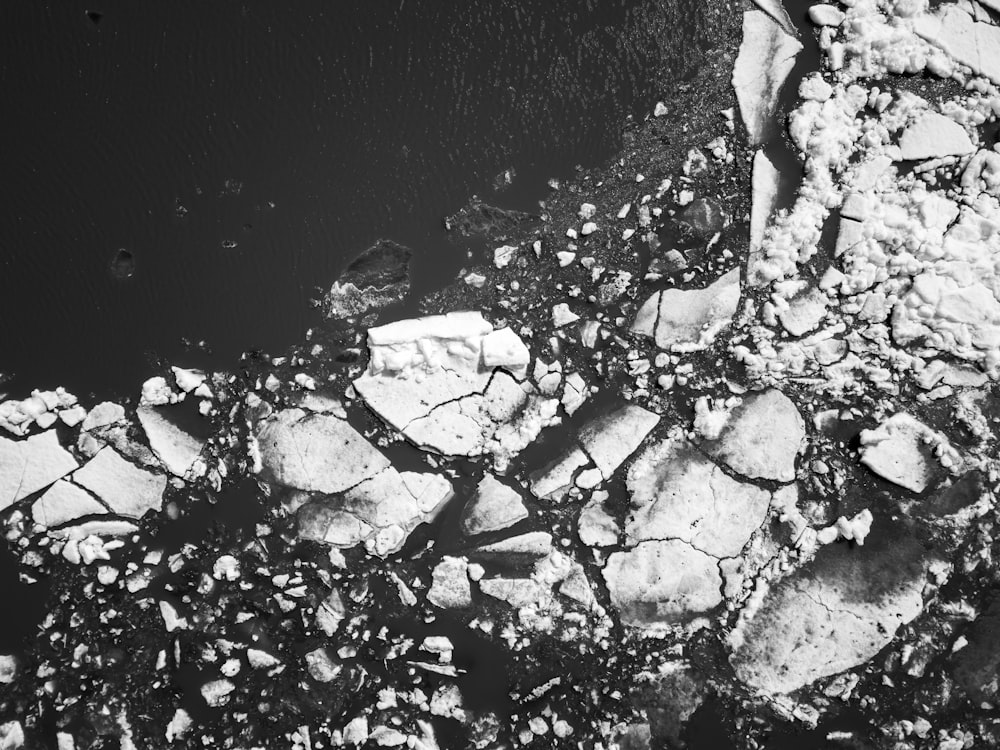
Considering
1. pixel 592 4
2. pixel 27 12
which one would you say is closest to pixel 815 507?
pixel 592 4

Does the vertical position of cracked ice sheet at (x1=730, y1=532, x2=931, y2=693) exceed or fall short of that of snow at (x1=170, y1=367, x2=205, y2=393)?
it falls short

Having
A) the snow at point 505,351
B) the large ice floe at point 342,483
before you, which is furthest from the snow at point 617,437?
the large ice floe at point 342,483

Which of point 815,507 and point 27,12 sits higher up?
point 27,12

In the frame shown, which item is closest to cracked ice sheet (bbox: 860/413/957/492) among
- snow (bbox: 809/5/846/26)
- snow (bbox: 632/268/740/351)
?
snow (bbox: 632/268/740/351)

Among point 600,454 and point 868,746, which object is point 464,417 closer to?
point 600,454

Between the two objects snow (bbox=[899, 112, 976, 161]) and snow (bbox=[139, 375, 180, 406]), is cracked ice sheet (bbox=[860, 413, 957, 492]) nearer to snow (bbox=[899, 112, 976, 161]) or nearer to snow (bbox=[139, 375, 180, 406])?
snow (bbox=[899, 112, 976, 161])

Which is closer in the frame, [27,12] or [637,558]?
[637,558]

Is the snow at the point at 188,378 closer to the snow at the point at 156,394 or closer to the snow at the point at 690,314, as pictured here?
the snow at the point at 156,394
